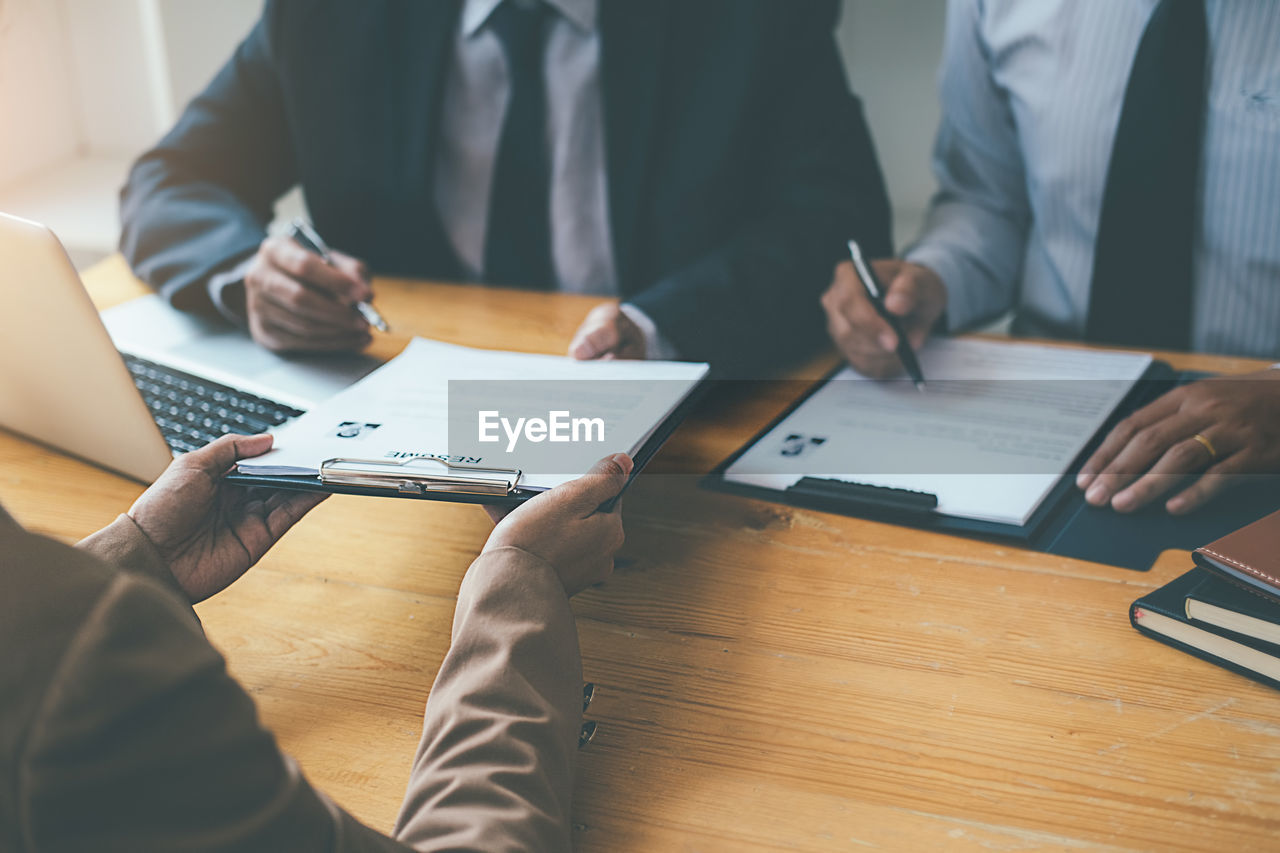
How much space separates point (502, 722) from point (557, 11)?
3.42 feet

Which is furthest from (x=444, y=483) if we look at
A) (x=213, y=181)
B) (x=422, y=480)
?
(x=213, y=181)

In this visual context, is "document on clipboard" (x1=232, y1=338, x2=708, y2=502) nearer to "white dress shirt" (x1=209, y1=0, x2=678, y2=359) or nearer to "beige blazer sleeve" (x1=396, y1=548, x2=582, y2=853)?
"beige blazer sleeve" (x1=396, y1=548, x2=582, y2=853)

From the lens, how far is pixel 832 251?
118 cm

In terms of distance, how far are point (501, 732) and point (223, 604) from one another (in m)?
0.32

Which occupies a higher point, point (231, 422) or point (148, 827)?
point (148, 827)

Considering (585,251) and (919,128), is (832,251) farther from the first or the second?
(919,128)

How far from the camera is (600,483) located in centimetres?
62

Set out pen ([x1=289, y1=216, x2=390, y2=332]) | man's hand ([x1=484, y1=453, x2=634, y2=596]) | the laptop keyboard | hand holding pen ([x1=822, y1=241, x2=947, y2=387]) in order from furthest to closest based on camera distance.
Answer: pen ([x1=289, y1=216, x2=390, y2=332])
hand holding pen ([x1=822, y1=241, x2=947, y2=387])
the laptop keyboard
man's hand ([x1=484, y1=453, x2=634, y2=596])

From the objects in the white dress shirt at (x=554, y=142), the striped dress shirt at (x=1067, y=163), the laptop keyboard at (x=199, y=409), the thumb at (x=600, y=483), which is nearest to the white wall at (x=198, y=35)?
the white dress shirt at (x=554, y=142)

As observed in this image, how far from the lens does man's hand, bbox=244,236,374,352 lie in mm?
1034

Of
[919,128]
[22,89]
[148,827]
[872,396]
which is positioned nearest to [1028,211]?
[872,396]

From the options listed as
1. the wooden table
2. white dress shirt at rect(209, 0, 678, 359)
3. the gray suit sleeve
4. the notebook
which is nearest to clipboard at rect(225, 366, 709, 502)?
the wooden table

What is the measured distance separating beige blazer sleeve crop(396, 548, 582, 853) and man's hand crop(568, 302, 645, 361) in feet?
1.21

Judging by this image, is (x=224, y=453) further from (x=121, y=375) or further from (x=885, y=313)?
(x=885, y=313)
